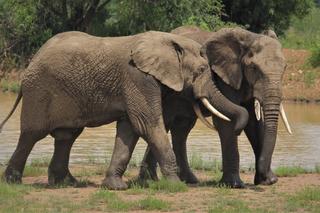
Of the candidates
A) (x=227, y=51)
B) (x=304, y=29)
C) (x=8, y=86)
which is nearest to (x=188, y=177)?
(x=227, y=51)

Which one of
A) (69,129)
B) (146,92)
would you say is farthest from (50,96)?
(146,92)

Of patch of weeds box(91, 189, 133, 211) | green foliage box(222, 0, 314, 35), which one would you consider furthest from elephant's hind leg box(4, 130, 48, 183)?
green foliage box(222, 0, 314, 35)

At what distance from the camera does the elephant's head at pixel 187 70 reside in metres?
12.7

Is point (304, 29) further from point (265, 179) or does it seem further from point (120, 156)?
point (120, 156)

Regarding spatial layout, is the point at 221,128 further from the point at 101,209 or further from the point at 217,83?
the point at 101,209

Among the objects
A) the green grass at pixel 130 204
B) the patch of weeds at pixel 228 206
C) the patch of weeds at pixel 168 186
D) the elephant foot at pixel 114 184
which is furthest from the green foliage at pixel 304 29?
the green grass at pixel 130 204

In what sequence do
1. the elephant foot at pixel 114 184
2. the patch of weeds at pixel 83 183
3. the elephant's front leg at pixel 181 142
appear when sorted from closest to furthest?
the elephant foot at pixel 114 184 → the patch of weeds at pixel 83 183 → the elephant's front leg at pixel 181 142

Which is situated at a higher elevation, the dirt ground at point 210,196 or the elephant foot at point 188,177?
the dirt ground at point 210,196

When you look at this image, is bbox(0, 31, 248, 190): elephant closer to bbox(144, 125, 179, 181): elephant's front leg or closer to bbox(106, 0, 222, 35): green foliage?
bbox(144, 125, 179, 181): elephant's front leg

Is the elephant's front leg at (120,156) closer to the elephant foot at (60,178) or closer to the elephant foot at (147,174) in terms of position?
the elephant foot at (60,178)

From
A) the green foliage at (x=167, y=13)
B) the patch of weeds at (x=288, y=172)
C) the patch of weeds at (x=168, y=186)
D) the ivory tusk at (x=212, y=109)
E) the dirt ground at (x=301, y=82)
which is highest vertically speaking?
the green foliage at (x=167, y=13)

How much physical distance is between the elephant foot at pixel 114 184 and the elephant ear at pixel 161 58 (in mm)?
1436

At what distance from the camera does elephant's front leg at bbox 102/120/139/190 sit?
12.6 meters

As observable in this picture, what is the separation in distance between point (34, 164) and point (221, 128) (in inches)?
169
